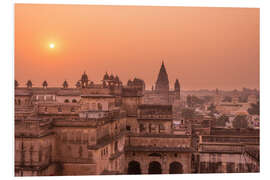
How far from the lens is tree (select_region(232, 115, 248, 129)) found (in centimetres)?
1578

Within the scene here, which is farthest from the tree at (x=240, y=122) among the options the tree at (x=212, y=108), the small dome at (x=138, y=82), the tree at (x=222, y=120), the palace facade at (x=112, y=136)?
the small dome at (x=138, y=82)

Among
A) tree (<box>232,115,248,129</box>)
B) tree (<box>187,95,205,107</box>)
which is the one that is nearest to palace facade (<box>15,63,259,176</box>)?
tree (<box>232,115,248,129</box>)

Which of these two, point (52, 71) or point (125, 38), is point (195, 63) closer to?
point (125, 38)

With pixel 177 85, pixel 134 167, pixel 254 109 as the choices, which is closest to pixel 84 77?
pixel 177 85

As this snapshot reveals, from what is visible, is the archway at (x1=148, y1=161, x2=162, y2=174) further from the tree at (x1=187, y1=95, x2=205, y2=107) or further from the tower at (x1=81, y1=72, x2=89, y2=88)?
the tower at (x1=81, y1=72, x2=89, y2=88)

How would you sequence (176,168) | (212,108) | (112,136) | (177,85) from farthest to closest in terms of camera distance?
1. (212,108)
2. (177,85)
3. (176,168)
4. (112,136)

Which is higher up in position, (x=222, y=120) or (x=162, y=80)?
(x=162, y=80)

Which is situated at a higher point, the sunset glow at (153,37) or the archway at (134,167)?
the sunset glow at (153,37)

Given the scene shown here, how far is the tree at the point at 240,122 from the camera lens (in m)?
15.8

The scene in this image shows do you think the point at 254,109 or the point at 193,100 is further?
the point at 193,100

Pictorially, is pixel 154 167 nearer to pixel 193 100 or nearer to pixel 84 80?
pixel 193 100

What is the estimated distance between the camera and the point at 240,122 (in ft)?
54.3

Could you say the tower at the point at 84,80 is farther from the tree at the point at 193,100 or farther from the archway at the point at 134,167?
the tree at the point at 193,100
